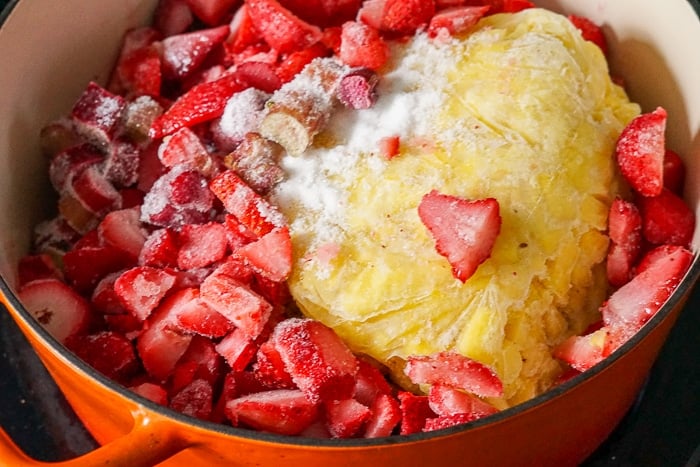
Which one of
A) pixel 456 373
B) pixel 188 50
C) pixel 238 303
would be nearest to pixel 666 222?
pixel 456 373

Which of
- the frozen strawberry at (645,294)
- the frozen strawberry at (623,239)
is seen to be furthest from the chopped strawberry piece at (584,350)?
the frozen strawberry at (623,239)

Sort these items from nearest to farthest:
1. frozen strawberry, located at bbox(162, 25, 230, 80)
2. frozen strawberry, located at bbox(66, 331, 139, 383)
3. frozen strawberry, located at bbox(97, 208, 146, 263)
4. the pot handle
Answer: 1. the pot handle
2. frozen strawberry, located at bbox(66, 331, 139, 383)
3. frozen strawberry, located at bbox(97, 208, 146, 263)
4. frozen strawberry, located at bbox(162, 25, 230, 80)

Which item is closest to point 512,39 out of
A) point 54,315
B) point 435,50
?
point 435,50

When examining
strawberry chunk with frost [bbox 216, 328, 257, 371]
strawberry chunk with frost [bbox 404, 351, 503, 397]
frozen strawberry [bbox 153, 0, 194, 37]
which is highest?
frozen strawberry [bbox 153, 0, 194, 37]

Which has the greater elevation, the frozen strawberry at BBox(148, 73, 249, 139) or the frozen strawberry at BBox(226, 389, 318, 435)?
the frozen strawberry at BBox(148, 73, 249, 139)

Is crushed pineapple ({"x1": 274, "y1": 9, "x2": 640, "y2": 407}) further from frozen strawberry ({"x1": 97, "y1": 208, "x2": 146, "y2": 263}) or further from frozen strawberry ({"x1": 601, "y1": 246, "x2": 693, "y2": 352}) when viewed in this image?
frozen strawberry ({"x1": 97, "y1": 208, "x2": 146, "y2": 263})

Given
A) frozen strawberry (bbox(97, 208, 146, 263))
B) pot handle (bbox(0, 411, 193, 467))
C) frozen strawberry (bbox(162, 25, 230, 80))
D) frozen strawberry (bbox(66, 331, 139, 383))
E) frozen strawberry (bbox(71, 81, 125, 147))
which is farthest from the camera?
frozen strawberry (bbox(162, 25, 230, 80))

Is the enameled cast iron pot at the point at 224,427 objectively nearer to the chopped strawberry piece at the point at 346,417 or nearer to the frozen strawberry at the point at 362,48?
the chopped strawberry piece at the point at 346,417

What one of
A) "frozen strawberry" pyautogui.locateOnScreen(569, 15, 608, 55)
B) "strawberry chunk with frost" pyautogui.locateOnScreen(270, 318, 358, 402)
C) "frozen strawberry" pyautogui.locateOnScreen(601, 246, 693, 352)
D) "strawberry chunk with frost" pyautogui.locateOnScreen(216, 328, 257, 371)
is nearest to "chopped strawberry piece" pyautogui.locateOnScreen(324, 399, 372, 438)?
"strawberry chunk with frost" pyautogui.locateOnScreen(270, 318, 358, 402)
